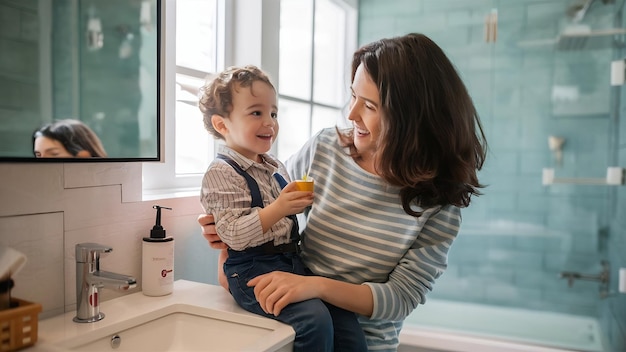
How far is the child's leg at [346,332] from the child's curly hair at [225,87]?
545mm

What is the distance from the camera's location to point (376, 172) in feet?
4.07

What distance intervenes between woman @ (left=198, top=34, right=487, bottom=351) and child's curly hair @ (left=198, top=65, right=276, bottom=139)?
10.0 inches

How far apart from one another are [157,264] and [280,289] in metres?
0.33

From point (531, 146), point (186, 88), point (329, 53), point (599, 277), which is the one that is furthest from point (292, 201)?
point (599, 277)

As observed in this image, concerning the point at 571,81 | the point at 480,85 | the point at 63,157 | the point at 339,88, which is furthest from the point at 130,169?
the point at 571,81

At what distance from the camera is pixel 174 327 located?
1105 millimetres

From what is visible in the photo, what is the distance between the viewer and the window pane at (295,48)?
2062 millimetres

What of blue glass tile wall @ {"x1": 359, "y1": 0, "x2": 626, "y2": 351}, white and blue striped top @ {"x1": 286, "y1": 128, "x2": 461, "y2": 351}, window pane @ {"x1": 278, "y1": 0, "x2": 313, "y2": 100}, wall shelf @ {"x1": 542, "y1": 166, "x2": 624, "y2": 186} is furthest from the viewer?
blue glass tile wall @ {"x1": 359, "y1": 0, "x2": 626, "y2": 351}

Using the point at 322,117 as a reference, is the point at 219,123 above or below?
below

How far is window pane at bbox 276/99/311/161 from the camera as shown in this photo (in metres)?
2.07

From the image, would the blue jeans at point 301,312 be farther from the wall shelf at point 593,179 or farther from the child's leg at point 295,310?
the wall shelf at point 593,179

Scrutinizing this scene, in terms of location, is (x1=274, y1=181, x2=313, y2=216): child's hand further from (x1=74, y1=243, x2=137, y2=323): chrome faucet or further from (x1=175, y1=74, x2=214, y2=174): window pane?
(x1=175, y1=74, x2=214, y2=174): window pane

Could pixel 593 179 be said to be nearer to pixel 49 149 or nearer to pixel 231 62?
pixel 231 62

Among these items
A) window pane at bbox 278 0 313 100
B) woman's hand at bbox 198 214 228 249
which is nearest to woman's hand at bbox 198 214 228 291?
woman's hand at bbox 198 214 228 249
